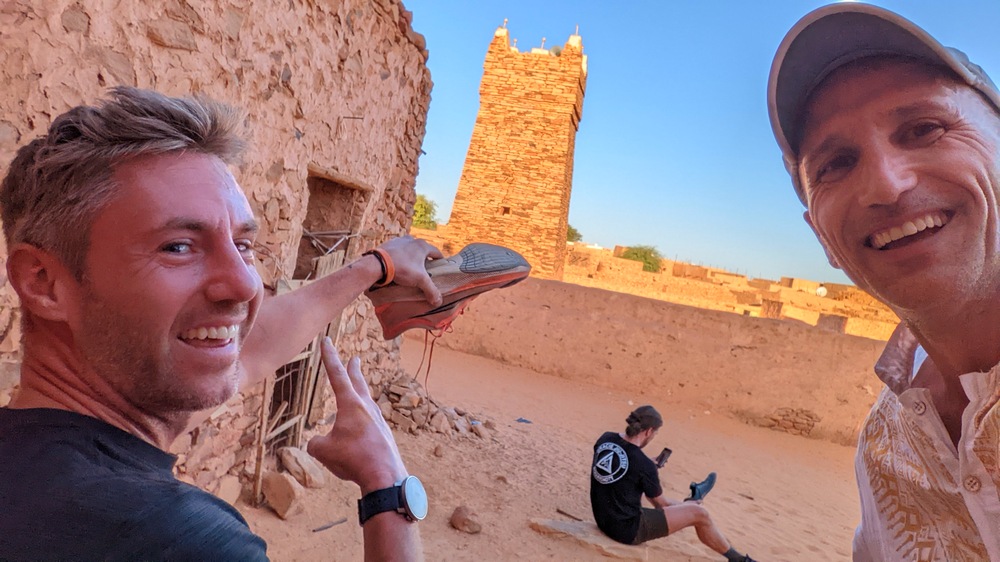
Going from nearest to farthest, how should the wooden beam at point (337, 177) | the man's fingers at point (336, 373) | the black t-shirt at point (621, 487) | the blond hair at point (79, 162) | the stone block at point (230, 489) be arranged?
the blond hair at point (79, 162) → the man's fingers at point (336, 373) → the stone block at point (230, 489) → the wooden beam at point (337, 177) → the black t-shirt at point (621, 487)

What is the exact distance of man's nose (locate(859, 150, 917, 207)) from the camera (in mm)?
870

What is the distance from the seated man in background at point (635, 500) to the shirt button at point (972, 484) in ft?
11.2

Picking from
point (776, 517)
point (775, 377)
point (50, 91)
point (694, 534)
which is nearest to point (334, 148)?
point (50, 91)

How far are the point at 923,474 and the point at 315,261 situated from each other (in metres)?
3.81

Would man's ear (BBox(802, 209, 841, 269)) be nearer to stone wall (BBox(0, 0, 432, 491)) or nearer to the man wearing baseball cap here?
the man wearing baseball cap

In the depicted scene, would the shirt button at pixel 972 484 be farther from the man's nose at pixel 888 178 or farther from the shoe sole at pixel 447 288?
the shoe sole at pixel 447 288

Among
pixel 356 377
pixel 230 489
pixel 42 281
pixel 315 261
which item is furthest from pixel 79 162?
pixel 315 261

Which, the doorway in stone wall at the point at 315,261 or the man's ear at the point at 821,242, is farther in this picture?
the doorway in stone wall at the point at 315,261

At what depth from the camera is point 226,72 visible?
2498mm

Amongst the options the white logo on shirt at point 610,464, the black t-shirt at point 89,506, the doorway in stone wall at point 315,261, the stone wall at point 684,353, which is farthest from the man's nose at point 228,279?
the stone wall at point 684,353

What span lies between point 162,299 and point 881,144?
1.20 meters

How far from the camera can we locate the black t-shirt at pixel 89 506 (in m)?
0.60

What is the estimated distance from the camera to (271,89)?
293 cm

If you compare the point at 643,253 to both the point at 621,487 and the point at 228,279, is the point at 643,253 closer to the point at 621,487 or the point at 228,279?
the point at 621,487
